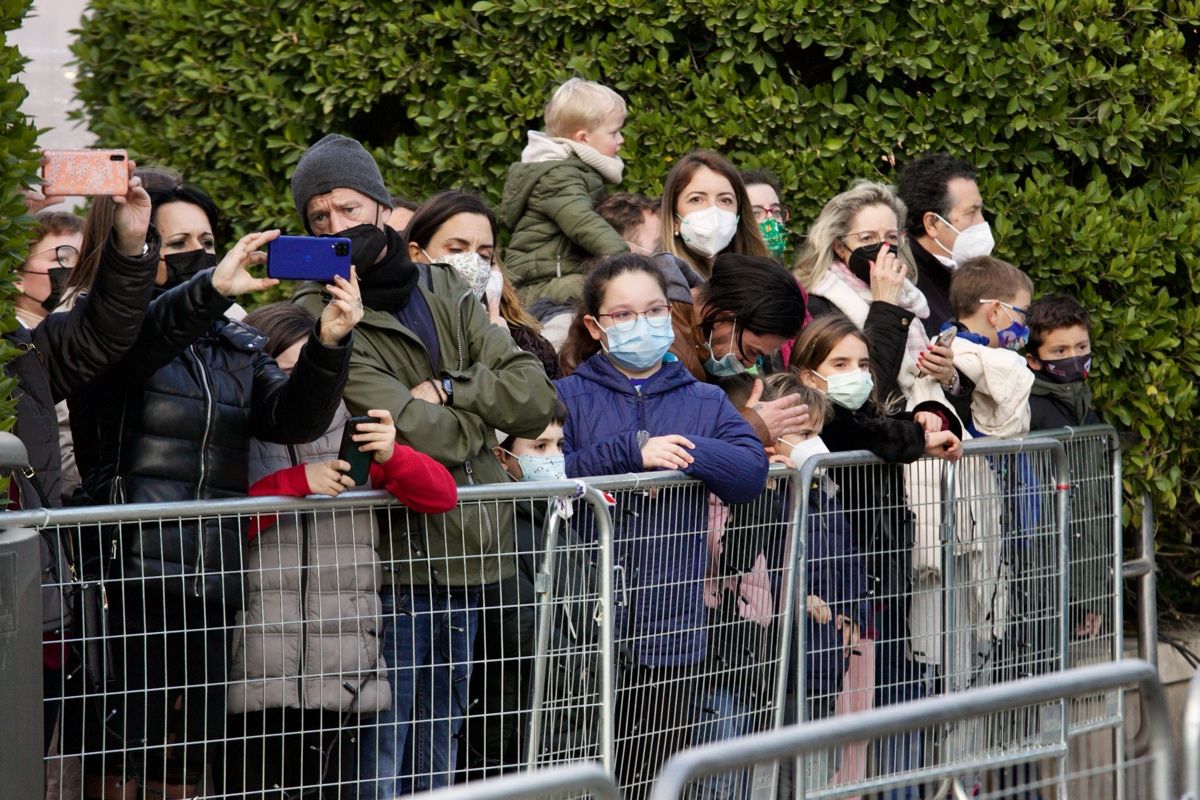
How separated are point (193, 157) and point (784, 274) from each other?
3.48 m

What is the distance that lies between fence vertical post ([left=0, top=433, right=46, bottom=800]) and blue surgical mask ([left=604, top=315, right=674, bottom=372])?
2.21 meters

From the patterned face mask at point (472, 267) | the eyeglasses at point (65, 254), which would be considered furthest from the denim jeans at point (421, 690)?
the eyeglasses at point (65, 254)

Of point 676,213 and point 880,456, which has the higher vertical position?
point 676,213

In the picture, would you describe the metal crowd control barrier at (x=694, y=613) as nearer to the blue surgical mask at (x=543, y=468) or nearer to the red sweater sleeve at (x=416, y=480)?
the blue surgical mask at (x=543, y=468)

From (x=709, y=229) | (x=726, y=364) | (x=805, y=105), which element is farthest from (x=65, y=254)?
(x=805, y=105)

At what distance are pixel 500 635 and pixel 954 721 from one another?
185 cm

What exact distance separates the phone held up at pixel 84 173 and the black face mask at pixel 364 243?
71 centimetres

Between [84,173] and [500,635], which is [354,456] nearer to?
[500,635]

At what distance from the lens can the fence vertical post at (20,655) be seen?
360cm

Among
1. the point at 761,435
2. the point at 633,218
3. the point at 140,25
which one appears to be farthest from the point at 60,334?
the point at 140,25

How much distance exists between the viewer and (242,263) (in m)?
4.37

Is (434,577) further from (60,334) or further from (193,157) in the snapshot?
(193,157)

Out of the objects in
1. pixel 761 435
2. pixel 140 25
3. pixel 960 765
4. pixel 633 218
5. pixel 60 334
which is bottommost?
pixel 960 765

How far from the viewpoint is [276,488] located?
4.61 m
